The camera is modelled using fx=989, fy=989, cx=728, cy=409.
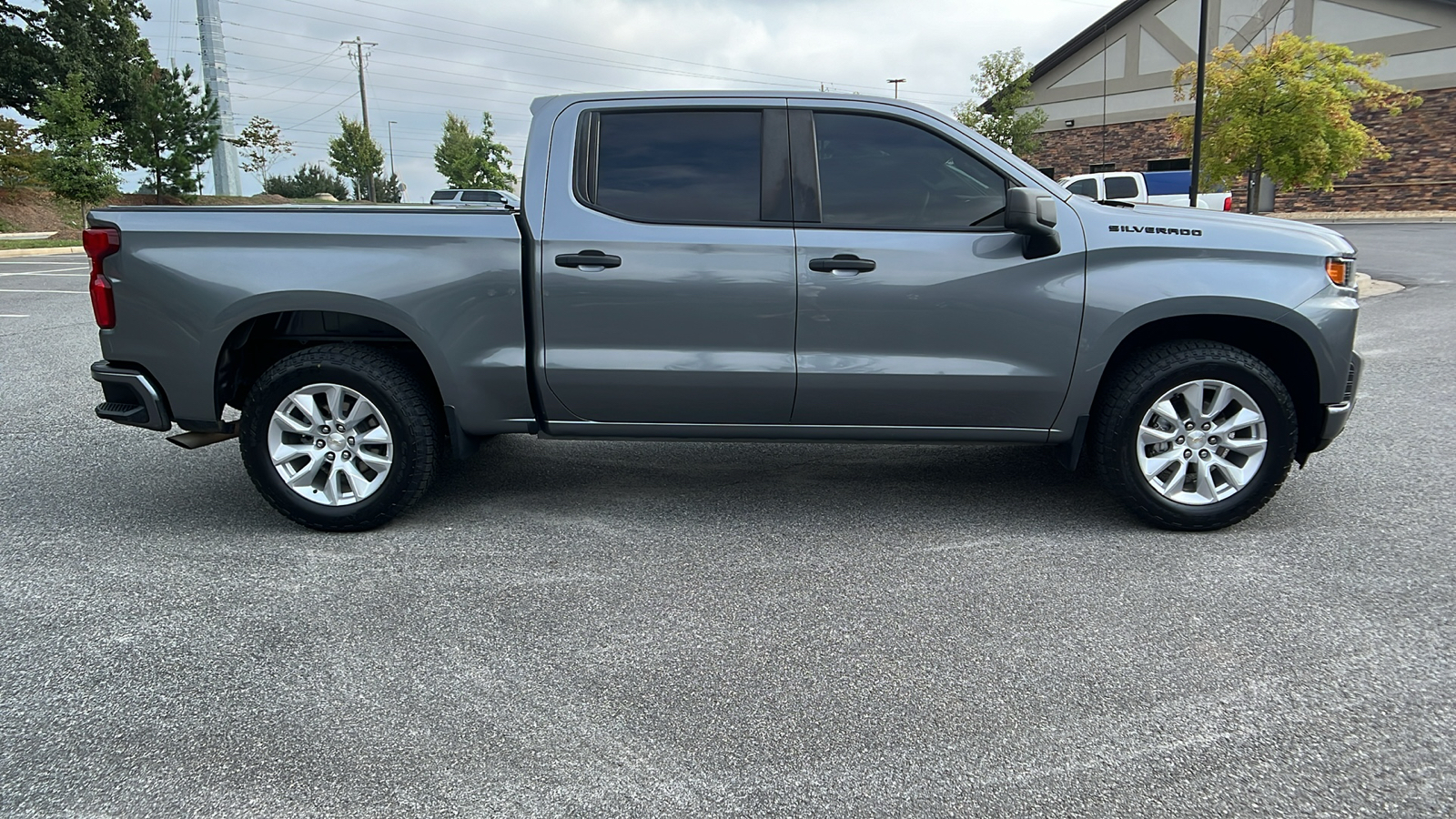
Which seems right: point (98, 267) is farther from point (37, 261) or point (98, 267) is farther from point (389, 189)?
point (389, 189)

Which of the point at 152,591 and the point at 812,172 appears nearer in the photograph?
the point at 152,591

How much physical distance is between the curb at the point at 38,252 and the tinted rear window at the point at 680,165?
2795 cm

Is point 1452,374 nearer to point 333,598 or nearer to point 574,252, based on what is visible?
point 574,252

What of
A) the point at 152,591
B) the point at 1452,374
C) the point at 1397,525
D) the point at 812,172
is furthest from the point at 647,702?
the point at 1452,374

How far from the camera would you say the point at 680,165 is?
4535mm

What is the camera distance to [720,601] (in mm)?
3814

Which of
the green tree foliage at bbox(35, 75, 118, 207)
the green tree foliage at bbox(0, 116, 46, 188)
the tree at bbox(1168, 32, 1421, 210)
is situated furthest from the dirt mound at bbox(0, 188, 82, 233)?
the tree at bbox(1168, 32, 1421, 210)

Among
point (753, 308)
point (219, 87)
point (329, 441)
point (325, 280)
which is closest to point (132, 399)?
point (329, 441)

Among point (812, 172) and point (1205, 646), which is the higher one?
point (812, 172)

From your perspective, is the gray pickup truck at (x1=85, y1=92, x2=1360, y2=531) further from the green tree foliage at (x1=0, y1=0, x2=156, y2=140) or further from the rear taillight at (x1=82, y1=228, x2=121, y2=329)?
the green tree foliage at (x1=0, y1=0, x2=156, y2=140)

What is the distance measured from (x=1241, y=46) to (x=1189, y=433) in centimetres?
4476

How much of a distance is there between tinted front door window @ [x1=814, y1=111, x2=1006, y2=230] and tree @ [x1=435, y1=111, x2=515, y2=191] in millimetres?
59116

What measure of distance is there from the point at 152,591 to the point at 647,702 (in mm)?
2240

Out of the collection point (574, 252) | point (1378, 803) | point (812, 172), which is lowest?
point (1378, 803)
